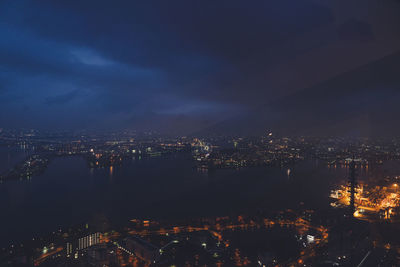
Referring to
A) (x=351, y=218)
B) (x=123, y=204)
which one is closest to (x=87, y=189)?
(x=123, y=204)

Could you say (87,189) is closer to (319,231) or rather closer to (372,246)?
(319,231)

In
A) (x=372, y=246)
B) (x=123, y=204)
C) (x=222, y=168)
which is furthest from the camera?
(x=222, y=168)

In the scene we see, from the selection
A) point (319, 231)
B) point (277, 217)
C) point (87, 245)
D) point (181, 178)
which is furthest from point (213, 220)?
point (181, 178)

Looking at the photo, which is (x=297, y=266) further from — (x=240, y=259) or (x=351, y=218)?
(x=351, y=218)

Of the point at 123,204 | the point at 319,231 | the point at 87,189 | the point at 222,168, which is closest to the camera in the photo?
the point at 319,231

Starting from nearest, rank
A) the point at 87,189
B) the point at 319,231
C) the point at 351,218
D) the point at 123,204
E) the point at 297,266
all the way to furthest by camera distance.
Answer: the point at 297,266, the point at 319,231, the point at 351,218, the point at 123,204, the point at 87,189

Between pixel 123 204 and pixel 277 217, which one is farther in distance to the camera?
pixel 123 204
